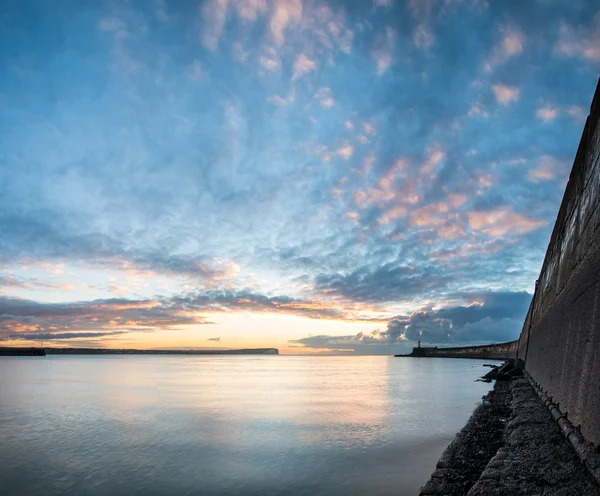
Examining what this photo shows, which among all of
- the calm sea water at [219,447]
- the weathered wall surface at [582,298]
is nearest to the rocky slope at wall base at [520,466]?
the weathered wall surface at [582,298]

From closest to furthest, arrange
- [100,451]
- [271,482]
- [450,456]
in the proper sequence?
[450,456], [271,482], [100,451]

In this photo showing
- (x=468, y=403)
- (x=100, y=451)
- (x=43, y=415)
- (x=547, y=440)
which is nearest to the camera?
(x=547, y=440)

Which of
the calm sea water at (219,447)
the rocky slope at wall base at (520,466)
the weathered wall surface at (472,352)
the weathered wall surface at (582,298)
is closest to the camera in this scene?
the rocky slope at wall base at (520,466)

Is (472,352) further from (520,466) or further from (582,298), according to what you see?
(520,466)

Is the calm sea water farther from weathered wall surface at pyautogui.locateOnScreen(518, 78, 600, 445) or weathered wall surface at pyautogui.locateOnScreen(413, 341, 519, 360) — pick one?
weathered wall surface at pyautogui.locateOnScreen(413, 341, 519, 360)

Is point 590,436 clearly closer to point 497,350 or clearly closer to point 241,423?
point 241,423

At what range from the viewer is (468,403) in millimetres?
26047

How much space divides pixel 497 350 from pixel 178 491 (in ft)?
409

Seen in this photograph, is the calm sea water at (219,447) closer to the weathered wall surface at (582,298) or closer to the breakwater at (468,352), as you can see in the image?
the weathered wall surface at (582,298)

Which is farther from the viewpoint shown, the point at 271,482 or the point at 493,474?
the point at 271,482

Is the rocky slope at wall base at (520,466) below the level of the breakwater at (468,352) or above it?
above

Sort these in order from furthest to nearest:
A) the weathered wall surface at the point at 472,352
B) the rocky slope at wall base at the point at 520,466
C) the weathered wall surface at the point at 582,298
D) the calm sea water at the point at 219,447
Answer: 1. the weathered wall surface at the point at 472,352
2. the calm sea water at the point at 219,447
3. the weathered wall surface at the point at 582,298
4. the rocky slope at wall base at the point at 520,466

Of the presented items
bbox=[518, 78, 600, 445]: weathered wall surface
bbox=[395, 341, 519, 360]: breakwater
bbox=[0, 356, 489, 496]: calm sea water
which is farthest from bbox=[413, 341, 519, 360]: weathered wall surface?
bbox=[518, 78, 600, 445]: weathered wall surface

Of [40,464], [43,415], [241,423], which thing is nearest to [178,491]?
[40,464]
